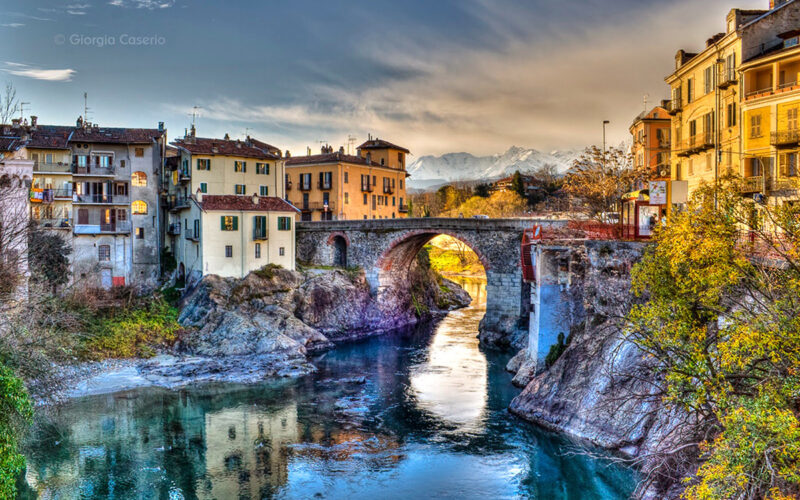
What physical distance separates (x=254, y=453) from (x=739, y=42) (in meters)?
28.9

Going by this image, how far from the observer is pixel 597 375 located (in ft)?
72.7

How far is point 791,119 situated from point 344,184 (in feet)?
126

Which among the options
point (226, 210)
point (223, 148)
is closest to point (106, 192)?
point (223, 148)

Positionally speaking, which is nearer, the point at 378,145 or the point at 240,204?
the point at 240,204

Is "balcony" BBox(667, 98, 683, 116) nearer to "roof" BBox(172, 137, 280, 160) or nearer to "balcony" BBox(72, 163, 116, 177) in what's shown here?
"roof" BBox(172, 137, 280, 160)

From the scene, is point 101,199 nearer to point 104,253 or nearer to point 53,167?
point 53,167

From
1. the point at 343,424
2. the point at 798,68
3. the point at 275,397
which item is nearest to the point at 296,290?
the point at 275,397

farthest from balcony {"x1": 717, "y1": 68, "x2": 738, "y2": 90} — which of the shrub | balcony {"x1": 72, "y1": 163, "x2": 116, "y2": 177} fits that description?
balcony {"x1": 72, "y1": 163, "x2": 116, "y2": 177}

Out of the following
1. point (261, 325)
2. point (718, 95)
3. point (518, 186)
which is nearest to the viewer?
point (718, 95)

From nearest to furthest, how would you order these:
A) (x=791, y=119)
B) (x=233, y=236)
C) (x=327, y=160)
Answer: (x=791, y=119) → (x=233, y=236) → (x=327, y=160)

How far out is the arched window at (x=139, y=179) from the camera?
47312 mm

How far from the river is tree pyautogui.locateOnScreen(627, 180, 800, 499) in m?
5.97

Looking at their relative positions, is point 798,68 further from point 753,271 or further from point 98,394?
point 98,394

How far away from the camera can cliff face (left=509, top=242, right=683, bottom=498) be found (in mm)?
20219
